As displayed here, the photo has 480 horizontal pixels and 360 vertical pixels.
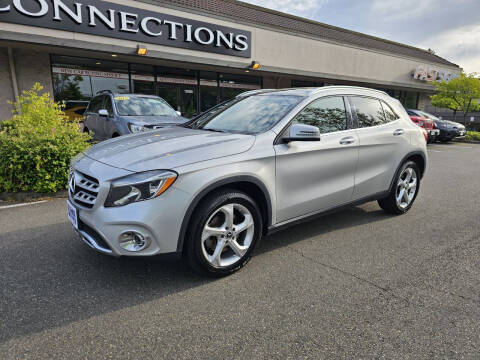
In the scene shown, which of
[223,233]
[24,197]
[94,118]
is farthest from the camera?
[94,118]

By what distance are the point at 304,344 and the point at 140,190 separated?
1.56m

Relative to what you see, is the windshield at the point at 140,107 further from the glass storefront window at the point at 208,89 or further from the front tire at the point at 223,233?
the glass storefront window at the point at 208,89

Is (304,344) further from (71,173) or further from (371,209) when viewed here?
(371,209)

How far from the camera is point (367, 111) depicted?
13.7 ft

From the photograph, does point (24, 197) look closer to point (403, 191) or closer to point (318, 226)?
point (318, 226)

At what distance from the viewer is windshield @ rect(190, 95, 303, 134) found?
3354 mm

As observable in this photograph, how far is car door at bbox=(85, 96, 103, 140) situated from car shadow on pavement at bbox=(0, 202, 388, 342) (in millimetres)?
5078

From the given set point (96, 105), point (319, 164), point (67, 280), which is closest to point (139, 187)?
point (67, 280)

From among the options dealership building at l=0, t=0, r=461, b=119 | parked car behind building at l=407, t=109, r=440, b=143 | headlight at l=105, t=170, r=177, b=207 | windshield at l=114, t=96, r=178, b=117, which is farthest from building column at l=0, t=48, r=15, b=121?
parked car behind building at l=407, t=109, r=440, b=143

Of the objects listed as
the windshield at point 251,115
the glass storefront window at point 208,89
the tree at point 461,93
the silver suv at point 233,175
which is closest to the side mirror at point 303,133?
the silver suv at point 233,175

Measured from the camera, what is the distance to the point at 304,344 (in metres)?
2.16

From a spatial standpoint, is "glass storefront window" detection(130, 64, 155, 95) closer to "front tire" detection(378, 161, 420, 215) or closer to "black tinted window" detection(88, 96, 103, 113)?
"black tinted window" detection(88, 96, 103, 113)

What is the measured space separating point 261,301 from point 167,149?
1.46 meters

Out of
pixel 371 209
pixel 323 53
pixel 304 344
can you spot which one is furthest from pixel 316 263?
pixel 323 53
